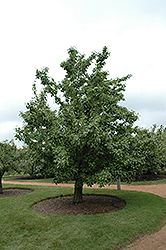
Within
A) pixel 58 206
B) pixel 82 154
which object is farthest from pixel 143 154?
pixel 58 206

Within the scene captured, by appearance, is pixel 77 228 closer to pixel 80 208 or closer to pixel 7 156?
pixel 80 208

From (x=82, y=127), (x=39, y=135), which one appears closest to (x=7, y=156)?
(x=39, y=135)

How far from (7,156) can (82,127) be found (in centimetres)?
738

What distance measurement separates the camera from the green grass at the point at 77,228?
4.40 m

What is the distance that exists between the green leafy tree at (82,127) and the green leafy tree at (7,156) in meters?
4.51

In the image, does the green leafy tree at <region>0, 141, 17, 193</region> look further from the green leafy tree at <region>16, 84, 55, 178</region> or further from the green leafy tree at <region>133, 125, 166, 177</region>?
the green leafy tree at <region>133, 125, 166, 177</region>

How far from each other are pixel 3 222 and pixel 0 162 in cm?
521

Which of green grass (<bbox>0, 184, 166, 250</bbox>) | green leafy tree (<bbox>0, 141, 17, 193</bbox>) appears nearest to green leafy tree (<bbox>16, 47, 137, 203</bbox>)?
green grass (<bbox>0, 184, 166, 250</bbox>)

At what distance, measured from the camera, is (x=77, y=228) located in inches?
203

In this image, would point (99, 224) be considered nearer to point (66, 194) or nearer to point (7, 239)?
point (7, 239)

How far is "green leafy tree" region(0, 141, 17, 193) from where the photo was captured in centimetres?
1099

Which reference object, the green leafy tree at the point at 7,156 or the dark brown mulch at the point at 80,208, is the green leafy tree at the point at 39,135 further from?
the green leafy tree at the point at 7,156

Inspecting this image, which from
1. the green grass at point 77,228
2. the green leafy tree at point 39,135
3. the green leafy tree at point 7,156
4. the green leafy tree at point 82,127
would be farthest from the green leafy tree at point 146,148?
the green leafy tree at point 7,156

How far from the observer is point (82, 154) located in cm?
670
